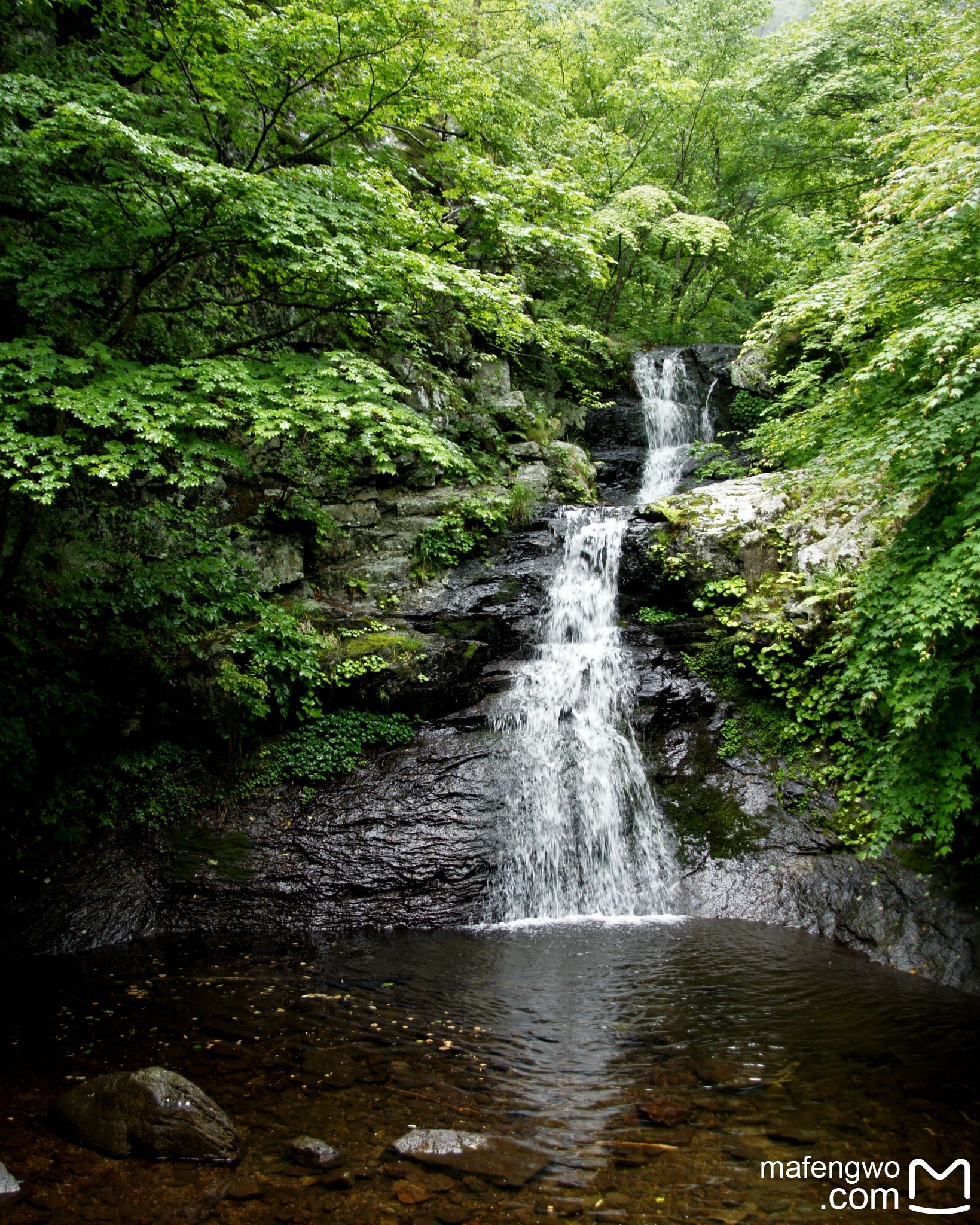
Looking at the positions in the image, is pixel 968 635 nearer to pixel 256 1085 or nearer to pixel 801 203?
pixel 256 1085

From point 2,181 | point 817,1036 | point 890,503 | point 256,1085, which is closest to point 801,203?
point 890,503

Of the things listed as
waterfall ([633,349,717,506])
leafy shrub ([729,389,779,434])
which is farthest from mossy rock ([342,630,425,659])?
leafy shrub ([729,389,779,434])

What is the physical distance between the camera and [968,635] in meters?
5.02

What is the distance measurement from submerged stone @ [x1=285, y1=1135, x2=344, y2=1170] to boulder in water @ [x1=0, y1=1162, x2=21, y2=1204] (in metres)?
1.06

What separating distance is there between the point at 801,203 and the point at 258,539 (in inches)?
655

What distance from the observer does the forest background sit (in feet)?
15.9

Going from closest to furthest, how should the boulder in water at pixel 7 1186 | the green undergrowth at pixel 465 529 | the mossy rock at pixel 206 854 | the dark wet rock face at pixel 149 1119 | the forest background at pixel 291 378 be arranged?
the boulder in water at pixel 7 1186 → the dark wet rock face at pixel 149 1119 → the forest background at pixel 291 378 → the mossy rock at pixel 206 854 → the green undergrowth at pixel 465 529

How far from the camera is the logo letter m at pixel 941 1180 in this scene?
279 centimetres

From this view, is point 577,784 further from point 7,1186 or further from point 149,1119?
point 7,1186

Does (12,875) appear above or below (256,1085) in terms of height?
above

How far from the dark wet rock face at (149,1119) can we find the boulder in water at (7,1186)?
12.2 inches

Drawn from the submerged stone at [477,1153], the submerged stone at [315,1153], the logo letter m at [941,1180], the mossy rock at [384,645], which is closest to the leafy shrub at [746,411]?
the mossy rock at [384,645]

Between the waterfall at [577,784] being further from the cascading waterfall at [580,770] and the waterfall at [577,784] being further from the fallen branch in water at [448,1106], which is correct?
the fallen branch in water at [448,1106]

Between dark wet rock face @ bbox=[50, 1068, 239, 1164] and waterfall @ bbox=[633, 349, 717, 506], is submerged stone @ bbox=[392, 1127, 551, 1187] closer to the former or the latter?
dark wet rock face @ bbox=[50, 1068, 239, 1164]
